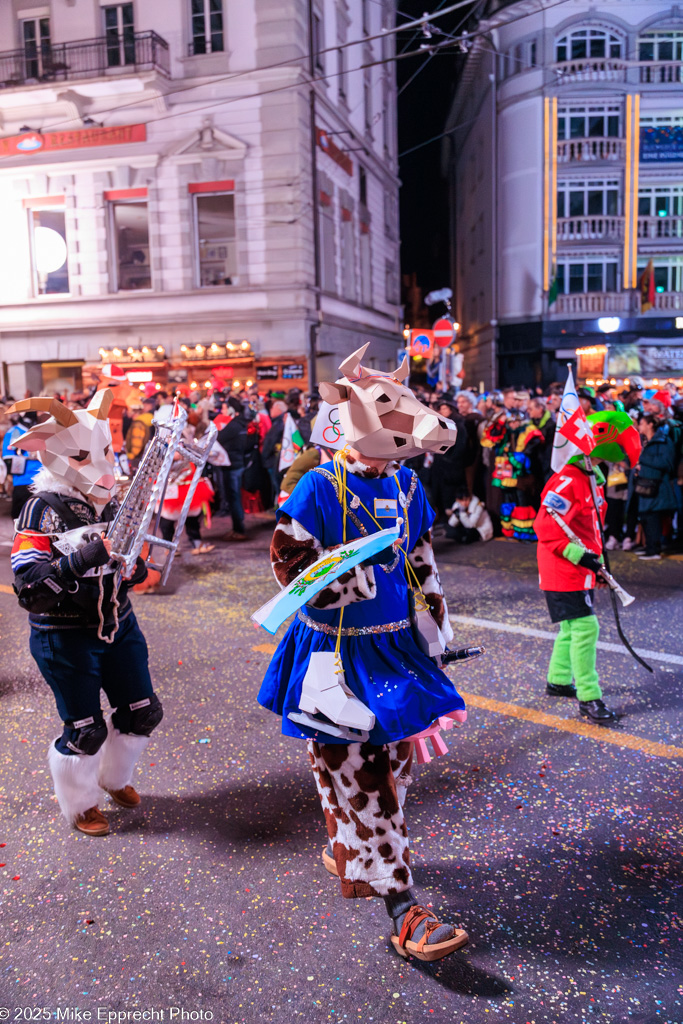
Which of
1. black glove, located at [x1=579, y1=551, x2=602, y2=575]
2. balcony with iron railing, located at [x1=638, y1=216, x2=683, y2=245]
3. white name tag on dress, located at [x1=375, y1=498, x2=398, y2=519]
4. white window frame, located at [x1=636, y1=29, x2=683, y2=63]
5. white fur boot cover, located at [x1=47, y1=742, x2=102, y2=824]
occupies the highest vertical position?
white window frame, located at [x1=636, y1=29, x2=683, y2=63]

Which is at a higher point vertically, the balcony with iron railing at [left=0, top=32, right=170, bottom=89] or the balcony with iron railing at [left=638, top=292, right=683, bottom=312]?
the balcony with iron railing at [left=0, top=32, right=170, bottom=89]

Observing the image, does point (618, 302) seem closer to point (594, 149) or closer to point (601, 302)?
point (601, 302)

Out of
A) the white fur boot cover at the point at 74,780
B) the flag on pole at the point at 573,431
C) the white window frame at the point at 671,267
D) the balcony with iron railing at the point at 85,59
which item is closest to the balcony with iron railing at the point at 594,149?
the white window frame at the point at 671,267

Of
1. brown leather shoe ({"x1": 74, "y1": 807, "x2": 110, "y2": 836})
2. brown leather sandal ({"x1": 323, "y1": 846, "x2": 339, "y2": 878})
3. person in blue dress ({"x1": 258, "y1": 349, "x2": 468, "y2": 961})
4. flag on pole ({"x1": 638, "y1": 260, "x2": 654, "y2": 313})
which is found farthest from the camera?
flag on pole ({"x1": 638, "y1": 260, "x2": 654, "y2": 313})

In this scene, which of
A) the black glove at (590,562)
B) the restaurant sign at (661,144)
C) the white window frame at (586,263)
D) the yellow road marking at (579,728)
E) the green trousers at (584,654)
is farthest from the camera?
the white window frame at (586,263)

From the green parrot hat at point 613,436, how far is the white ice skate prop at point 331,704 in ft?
10.7

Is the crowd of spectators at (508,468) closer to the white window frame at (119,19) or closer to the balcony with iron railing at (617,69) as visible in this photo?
the white window frame at (119,19)

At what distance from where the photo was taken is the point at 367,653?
2.68 metres

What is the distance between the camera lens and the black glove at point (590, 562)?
445cm

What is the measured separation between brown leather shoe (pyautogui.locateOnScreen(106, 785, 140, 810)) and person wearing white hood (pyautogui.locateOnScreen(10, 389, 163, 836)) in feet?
0.47

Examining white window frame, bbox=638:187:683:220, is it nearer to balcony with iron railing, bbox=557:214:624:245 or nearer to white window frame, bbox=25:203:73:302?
balcony with iron railing, bbox=557:214:624:245

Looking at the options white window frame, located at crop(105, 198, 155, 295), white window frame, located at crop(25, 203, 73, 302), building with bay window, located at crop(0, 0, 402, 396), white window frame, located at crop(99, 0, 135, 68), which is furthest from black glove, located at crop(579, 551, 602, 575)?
white window frame, located at crop(99, 0, 135, 68)

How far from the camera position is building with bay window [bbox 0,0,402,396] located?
20.5 m

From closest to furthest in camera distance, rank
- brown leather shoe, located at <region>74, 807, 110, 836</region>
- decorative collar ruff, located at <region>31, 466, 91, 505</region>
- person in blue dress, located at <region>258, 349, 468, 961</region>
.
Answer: person in blue dress, located at <region>258, 349, 468, 961</region>, decorative collar ruff, located at <region>31, 466, 91, 505</region>, brown leather shoe, located at <region>74, 807, 110, 836</region>
